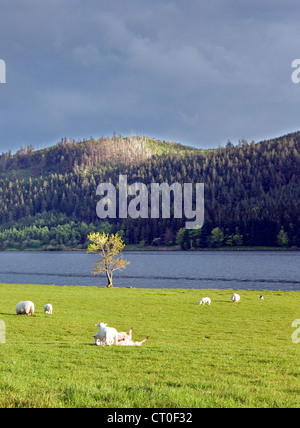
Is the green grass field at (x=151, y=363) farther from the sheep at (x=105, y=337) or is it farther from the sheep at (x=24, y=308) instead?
the sheep at (x=24, y=308)

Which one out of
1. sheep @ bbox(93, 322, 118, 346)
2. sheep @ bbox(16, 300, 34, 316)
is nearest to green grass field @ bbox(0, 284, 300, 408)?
sheep @ bbox(93, 322, 118, 346)

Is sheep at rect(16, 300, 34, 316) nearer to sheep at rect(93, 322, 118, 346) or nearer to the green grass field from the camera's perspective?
the green grass field

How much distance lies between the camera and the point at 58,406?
886cm

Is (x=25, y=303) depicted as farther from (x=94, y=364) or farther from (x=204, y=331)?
(x=94, y=364)

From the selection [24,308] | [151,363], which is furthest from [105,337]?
[24,308]

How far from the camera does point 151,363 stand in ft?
50.8

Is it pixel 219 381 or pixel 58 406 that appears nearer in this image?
pixel 58 406

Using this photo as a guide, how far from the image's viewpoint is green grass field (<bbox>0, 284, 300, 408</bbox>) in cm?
973

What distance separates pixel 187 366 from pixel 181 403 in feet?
19.2

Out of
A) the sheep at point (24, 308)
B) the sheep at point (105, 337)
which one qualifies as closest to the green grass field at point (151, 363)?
the sheep at point (105, 337)

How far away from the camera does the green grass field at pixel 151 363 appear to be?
973 centimetres

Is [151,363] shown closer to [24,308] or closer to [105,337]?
[105,337]

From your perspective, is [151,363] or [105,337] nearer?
[151,363]
